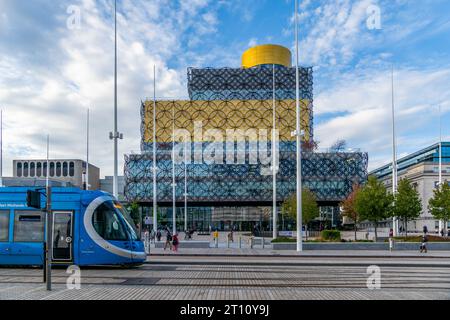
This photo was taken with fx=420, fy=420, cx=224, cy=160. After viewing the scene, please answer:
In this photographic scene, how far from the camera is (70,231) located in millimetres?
17203

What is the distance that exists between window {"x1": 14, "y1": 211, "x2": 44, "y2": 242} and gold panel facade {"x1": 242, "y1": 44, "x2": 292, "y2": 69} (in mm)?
91128

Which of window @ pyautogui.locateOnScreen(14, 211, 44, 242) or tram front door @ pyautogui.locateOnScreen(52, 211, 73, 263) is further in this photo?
A: window @ pyautogui.locateOnScreen(14, 211, 44, 242)

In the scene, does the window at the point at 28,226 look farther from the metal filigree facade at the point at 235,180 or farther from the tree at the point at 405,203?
the metal filigree facade at the point at 235,180

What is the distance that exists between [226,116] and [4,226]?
256ft

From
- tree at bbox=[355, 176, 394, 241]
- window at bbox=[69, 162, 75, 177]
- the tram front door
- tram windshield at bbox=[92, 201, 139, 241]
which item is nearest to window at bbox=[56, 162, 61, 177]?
window at bbox=[69, 162, 75, 177]

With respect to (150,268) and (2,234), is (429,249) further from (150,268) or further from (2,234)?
(2,234)

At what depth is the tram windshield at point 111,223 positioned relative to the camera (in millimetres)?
17375

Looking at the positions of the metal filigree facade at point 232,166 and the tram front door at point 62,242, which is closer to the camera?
the tram front door at point 62,242

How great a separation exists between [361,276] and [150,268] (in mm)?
8984

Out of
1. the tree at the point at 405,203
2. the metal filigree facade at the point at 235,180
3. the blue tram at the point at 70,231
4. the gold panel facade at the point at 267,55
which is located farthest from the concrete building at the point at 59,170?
the blue tram at the point at 70,231

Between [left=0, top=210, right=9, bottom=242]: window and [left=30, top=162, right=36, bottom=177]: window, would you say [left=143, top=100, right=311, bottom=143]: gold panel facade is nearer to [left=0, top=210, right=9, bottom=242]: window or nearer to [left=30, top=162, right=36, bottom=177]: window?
[left=30, top=162, right=36, bottom=177]: window

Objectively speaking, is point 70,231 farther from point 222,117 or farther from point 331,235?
point 222,117

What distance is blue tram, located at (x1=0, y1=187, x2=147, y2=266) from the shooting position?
56.3ft

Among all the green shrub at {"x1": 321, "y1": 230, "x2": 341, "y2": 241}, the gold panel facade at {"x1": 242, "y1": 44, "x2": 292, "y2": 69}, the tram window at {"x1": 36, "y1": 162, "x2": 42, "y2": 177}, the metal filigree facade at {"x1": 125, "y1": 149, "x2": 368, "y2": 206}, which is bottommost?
the green shrub at {"x1": 321, "y1": 230, "x2": 341, "y2": 241}
